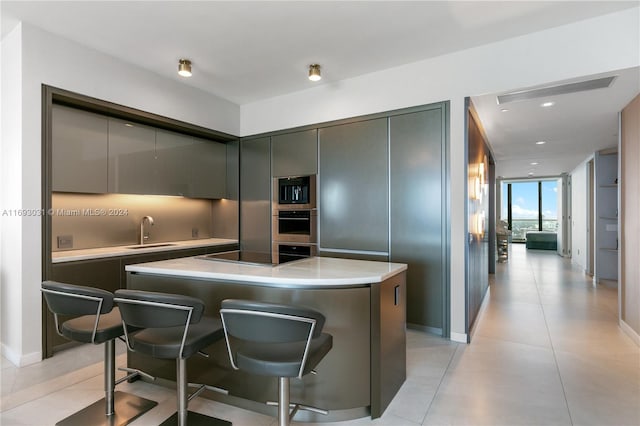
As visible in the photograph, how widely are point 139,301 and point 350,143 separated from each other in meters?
2.99

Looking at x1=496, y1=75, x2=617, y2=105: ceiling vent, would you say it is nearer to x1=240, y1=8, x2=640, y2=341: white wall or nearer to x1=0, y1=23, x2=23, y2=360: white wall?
x1=240, y1=8, x2=640, y2=341: white wall

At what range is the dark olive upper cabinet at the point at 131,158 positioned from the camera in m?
3.65

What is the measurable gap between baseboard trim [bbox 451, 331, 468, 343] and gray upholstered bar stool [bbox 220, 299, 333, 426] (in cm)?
225

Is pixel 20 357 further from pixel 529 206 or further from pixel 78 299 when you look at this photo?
pixel 529 206

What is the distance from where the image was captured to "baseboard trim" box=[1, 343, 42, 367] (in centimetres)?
276

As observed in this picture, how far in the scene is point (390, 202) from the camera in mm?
3750

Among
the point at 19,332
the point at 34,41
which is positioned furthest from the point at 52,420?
the point at 34,41

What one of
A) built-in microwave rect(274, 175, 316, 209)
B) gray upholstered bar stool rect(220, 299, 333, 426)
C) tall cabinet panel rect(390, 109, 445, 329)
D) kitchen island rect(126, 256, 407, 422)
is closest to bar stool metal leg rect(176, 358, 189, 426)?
kitchen island rect(126, 256, 407, 422)

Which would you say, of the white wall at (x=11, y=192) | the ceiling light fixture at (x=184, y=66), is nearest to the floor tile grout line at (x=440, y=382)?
the white wall at (x=11, y=192)

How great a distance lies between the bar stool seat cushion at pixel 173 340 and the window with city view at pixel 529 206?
598 inches

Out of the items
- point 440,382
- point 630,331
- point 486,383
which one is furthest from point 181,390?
point 630,331

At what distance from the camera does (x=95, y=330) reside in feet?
5.98

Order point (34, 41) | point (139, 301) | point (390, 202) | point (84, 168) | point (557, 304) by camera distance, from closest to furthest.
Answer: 1. point (139, 301)
2. point (34, 41)
3. point (84, 168)
4. point (390, 202)
5. point (557, 304)

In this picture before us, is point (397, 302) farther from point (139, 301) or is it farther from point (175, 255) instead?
point (175, 255)
